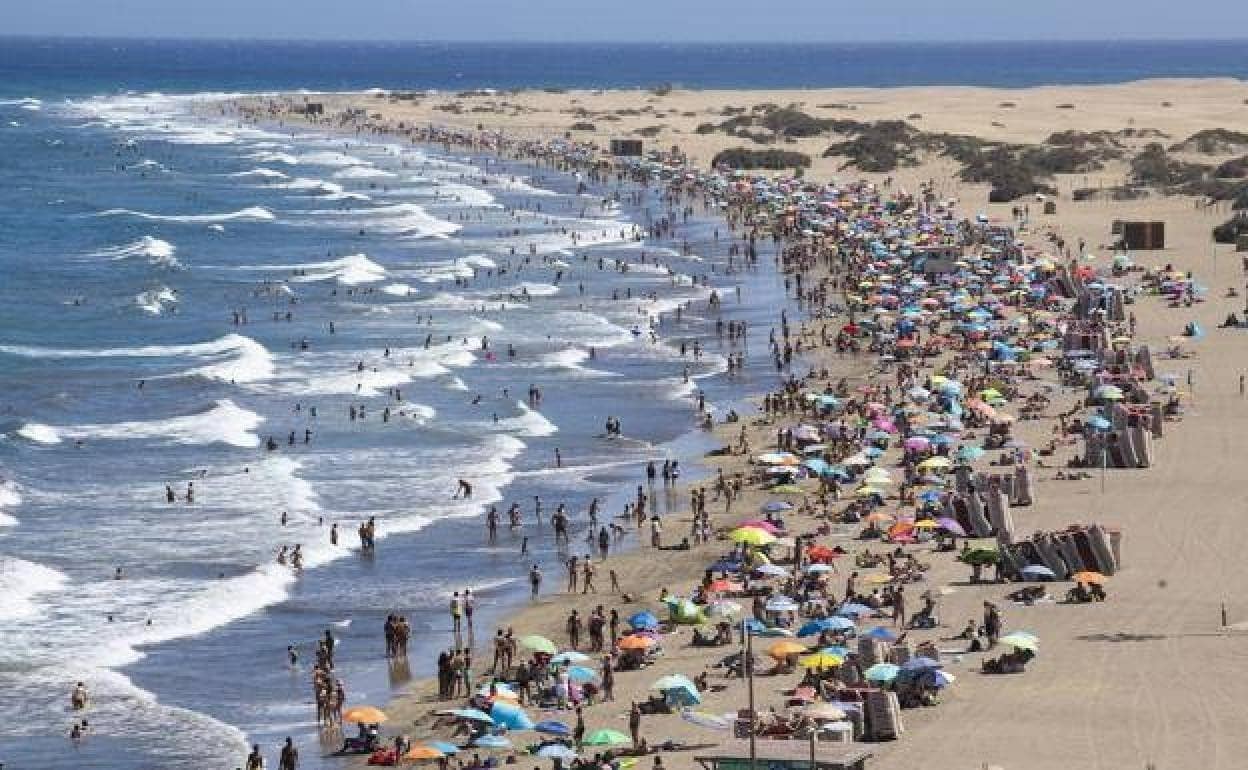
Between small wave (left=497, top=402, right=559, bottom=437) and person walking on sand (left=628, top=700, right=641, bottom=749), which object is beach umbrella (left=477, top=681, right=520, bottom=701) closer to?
person walking on sand (left=628, top=700, right=641, bottom=749)

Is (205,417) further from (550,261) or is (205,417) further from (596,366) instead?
(550,261)

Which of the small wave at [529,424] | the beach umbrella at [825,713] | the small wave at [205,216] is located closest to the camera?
the beach umbrella at [825,713]

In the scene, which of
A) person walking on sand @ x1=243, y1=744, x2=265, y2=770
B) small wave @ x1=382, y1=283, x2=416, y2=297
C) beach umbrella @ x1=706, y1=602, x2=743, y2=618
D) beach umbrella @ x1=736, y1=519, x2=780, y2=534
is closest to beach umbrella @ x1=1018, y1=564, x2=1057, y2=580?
beach umbrella @ x1=706, y1=602, x2=743, y2=618

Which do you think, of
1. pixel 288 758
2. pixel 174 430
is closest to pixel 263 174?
pixel 174 430

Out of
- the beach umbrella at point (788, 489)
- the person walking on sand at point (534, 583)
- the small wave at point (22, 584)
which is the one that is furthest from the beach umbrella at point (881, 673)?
the small wave at point (22, 584)

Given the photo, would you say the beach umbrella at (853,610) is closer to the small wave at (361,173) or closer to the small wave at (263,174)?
the small wave at (263,174)

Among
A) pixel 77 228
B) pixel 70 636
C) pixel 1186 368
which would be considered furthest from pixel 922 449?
pixel 77 228
